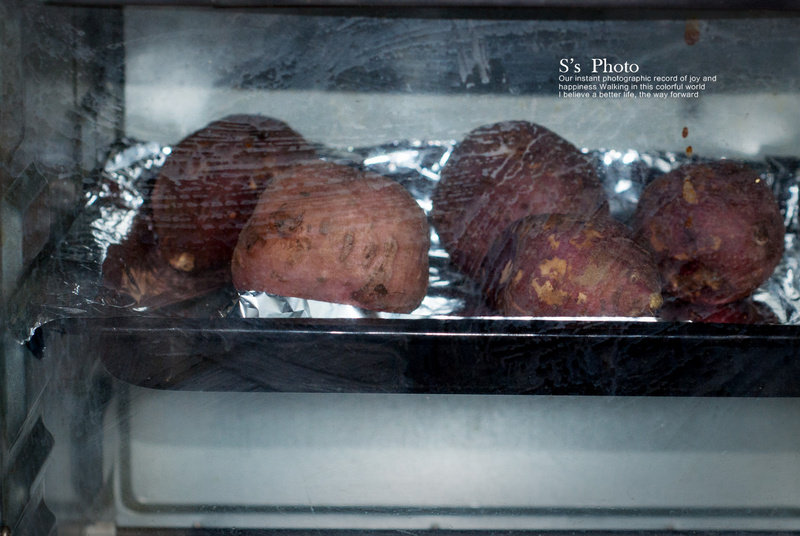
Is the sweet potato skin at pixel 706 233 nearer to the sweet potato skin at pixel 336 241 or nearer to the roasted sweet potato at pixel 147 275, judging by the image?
the sweet potato skin at pixel 336 241

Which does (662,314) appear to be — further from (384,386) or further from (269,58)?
(269,58)

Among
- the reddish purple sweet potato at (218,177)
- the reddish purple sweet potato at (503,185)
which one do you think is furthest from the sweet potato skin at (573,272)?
the reddish purple sweet potato at (218,177)

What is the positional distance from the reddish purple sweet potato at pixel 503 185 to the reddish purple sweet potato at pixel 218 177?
0.17 meters

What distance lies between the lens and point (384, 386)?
694 millimetres

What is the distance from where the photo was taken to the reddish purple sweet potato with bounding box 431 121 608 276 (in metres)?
0.75

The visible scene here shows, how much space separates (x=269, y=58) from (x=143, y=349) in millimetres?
346

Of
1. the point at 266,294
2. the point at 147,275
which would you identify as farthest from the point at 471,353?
the point at 147,275

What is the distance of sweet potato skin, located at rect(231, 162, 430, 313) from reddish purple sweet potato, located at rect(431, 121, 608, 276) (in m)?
0.04

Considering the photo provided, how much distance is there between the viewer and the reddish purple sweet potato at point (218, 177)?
2.46 feet

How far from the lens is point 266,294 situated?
0.78 m

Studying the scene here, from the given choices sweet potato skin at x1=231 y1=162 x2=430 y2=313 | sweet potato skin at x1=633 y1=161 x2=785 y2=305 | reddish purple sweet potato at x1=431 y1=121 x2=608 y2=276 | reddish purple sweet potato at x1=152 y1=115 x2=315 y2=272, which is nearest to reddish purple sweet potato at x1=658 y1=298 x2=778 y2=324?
sweet potato skin at x1=633 y1=161 x2=785 y2=305

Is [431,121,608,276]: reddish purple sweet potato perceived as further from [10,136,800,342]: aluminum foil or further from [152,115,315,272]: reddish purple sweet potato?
[152,115,315,272]: reddish purple sweet potato

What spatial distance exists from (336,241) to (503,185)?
20cm

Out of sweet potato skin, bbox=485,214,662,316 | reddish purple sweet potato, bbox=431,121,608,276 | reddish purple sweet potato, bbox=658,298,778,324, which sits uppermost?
reddish purple sweet potato, bbox=431,121,608,276
